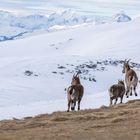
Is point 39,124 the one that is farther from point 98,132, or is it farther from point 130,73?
point 130,73

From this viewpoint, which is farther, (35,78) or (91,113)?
(35,78)

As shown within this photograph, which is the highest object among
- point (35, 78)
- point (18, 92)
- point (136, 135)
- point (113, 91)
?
point (35, 78)

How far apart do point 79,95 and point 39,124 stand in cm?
541

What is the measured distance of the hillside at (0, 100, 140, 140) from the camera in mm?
17906

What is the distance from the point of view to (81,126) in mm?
20109

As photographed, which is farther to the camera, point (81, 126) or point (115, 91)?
point (115, 91)

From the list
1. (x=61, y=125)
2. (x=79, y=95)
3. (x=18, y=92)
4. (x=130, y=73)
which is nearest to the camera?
(x=61, y=125)

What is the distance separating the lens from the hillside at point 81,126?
17.9m

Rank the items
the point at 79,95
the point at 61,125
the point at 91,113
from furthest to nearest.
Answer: the point at 79,95 < the point at 91,113 < the point at 61,125

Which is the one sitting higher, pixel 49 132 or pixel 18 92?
pixel 18 92

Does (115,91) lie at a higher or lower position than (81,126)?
higher

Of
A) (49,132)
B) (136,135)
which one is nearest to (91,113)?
(49,132)

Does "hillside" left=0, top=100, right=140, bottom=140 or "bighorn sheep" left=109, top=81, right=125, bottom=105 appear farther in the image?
"bighorn sheep" left=109, top=81, right=125, bottom=105

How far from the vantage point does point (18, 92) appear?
77562 mm
